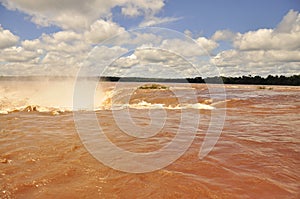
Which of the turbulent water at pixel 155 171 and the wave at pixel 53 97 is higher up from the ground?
the wave at pixel 53 97

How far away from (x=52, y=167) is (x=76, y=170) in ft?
1.26

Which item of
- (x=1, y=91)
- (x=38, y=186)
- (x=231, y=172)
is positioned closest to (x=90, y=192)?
(x=38, y=186)

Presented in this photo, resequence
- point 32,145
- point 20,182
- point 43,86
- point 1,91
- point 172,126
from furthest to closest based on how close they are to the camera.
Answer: point 43,86 < point 1,91 < point 172,126 < point 32,145 < point 20,182

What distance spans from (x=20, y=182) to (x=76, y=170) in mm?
728

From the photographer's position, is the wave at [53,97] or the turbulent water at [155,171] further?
the wave at [53,97]

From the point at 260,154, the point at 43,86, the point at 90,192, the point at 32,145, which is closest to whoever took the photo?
the point at 90,192

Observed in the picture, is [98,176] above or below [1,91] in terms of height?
below

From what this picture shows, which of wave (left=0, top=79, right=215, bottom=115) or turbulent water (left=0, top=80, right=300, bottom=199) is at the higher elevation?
wave (left=0, top=79, right=215, bottom=115)

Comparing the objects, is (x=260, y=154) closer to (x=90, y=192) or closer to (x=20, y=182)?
(x=90, y=192)

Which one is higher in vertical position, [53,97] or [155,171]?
[53,97]

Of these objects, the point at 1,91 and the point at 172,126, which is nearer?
the point at 172,126

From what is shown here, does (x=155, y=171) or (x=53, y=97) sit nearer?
(x=155, y=171)

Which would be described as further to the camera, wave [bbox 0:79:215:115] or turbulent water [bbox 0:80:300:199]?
wave [bbox 0:79:215:115]

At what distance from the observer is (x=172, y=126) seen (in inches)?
282
